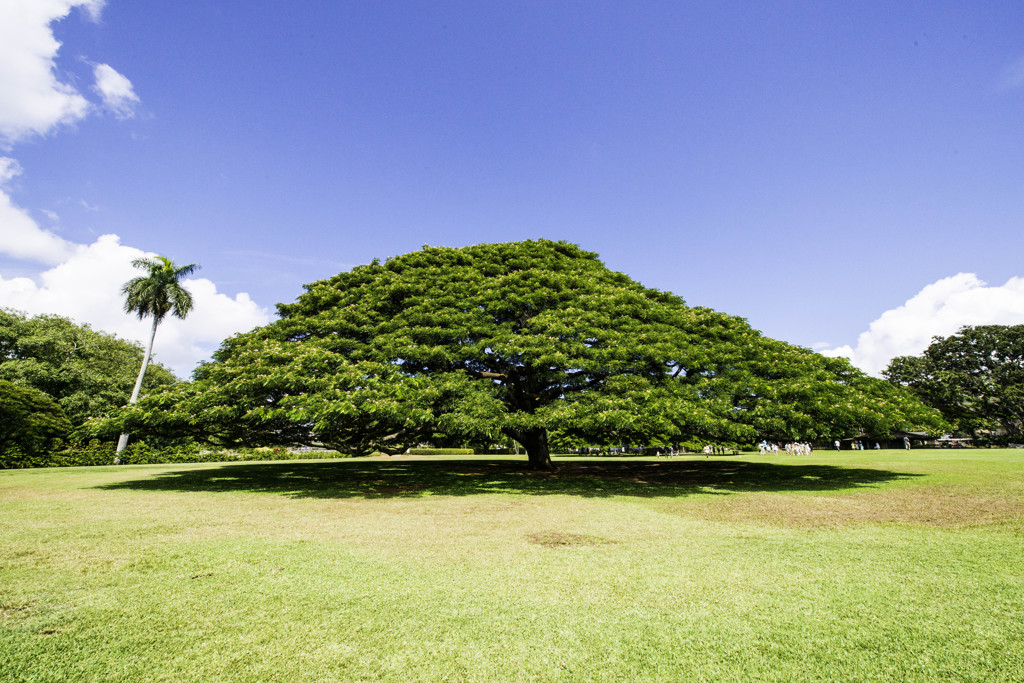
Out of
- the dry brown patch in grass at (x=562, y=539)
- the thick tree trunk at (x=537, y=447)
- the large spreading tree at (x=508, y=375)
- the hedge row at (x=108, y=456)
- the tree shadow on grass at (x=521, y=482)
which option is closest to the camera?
the dry brown patch in grass at (x=562, y=539)

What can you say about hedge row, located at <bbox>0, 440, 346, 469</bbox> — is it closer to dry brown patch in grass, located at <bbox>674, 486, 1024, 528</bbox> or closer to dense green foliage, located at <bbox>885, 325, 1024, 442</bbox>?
dry brown patch in grass, located at <bbox>674, 486, 1024, 528</bbox>

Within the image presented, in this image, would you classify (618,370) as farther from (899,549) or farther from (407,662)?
(407,662)

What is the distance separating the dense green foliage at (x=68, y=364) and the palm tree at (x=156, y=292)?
429 cm

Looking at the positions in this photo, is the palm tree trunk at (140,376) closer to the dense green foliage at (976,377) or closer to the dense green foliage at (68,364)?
the dense green foliage at (68,364)

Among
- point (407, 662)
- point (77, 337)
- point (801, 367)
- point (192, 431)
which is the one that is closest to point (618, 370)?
point (801, 367)

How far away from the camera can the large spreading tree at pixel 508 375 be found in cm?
1383

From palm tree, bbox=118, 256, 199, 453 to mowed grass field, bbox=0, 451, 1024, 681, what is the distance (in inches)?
1168

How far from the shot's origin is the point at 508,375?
1780 centimetres

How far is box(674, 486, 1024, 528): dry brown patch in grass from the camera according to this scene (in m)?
9.35

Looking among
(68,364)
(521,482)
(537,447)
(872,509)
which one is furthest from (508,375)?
(68,364)

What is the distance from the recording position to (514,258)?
20.2 metres

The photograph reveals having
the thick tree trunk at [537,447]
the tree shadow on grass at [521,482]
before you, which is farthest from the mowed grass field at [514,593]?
the thick tree trunk at [537,447]

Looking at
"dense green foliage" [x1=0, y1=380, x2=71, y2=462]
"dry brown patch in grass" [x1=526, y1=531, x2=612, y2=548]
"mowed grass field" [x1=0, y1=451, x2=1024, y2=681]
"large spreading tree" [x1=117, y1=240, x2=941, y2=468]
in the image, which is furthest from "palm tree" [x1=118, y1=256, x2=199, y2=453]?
"dry brown patch in grass" [x1=526, y1=531, x2=612, y2=548]

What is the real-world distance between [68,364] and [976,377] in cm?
9642
